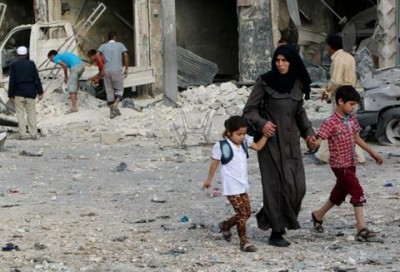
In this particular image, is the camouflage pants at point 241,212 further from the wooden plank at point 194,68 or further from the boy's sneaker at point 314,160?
the wooden plank at point 194,68

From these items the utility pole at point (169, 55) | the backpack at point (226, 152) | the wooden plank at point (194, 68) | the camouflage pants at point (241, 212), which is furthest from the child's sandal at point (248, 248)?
the wooden plank at point (194, 68)

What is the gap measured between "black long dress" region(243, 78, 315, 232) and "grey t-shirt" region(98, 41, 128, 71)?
11.7m

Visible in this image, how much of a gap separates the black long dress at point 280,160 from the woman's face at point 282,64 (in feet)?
0.54

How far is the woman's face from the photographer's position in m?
7.61

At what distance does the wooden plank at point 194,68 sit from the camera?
2405 centimetres

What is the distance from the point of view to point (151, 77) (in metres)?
22.3

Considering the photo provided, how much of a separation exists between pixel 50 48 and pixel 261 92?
15.0 meters

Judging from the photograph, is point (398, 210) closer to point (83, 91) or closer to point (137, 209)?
point (137, 209)

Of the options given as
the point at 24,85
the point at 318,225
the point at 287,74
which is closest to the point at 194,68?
the point at 24,85

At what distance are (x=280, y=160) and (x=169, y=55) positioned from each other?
13.3 meters

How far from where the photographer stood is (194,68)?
24.2 m

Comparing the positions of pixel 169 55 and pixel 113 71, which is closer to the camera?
pixel 113 71

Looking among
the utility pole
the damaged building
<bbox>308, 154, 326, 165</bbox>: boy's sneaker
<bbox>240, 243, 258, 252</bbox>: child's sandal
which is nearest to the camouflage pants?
<bbox>240, 243, 258, 252</bbox>: child's sandal

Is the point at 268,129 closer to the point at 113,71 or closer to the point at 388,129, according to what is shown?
the point at 388,129
